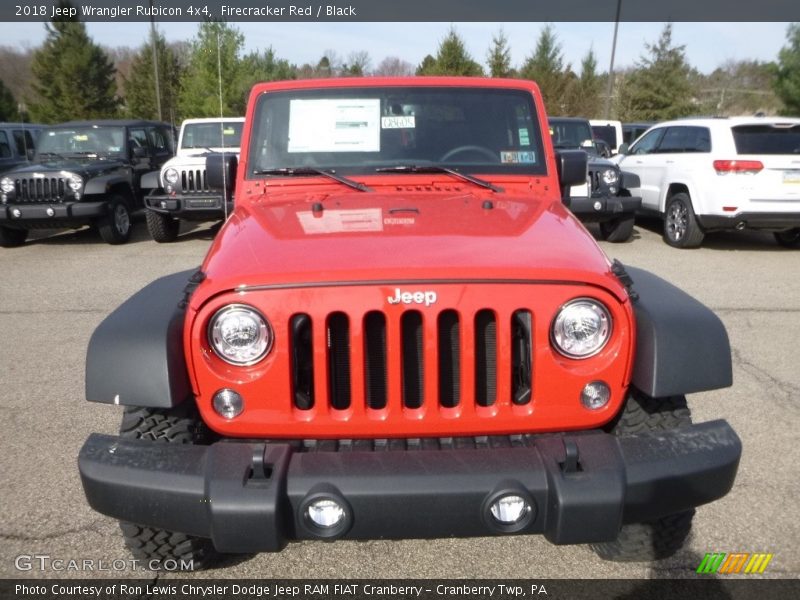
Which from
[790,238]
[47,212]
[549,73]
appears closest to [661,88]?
[549,73]

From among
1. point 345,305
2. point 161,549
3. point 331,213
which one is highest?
point 331,213

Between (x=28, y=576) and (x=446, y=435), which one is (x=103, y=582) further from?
(x=446, y=435)

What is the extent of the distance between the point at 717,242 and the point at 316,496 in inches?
364

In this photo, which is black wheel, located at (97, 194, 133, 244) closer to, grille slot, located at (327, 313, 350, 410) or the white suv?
the white suv

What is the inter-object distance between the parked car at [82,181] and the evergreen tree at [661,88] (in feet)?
91.5

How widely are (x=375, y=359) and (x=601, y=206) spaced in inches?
284

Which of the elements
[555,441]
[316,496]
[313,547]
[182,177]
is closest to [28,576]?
[313,547]

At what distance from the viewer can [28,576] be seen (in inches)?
101

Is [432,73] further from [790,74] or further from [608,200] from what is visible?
[608,200]

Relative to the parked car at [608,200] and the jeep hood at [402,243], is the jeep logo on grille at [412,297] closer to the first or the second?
the jeep hood at [402,243]

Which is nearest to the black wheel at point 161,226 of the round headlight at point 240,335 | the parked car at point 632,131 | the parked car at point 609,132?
the round headlight at point 240,335

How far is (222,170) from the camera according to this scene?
3543 mm

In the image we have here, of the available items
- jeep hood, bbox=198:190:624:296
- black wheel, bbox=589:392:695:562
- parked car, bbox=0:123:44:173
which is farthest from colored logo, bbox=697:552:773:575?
parked car, bbox=0:123:44:173

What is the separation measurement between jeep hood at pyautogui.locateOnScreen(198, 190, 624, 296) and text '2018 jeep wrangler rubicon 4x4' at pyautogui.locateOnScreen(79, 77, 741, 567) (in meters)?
0.01
